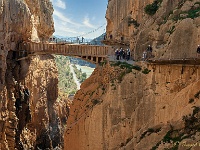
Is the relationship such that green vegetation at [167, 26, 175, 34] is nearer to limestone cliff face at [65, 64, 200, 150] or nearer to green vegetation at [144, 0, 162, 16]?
limestone cliff face at [65, 64, 200, 150]

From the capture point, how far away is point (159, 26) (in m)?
21.7

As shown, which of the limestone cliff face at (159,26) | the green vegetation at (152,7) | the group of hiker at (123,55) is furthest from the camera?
the group of hiker at (123,55)

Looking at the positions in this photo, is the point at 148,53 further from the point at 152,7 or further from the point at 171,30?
the point at 152,7

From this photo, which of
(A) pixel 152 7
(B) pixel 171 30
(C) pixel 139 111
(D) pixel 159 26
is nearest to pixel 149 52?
(D) pixel 159 26

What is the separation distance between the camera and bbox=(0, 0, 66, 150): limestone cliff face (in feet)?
131

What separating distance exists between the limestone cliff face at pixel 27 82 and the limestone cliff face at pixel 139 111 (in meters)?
17.1

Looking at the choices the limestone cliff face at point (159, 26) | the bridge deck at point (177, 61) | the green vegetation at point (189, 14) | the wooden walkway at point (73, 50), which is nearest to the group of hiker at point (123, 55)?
the limestone cliff face at point (159, 26)

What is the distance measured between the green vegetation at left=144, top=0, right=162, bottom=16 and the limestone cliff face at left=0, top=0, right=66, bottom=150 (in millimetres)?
20712

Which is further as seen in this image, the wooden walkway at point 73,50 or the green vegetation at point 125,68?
the wooden walkway at point 73,50

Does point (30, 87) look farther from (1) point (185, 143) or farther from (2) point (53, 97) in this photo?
(1) point (185, 143)

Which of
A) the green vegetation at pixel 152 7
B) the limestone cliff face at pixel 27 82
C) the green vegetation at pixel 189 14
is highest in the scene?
the green vegetation at pixel 152 7

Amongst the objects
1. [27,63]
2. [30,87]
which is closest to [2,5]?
[27,63]

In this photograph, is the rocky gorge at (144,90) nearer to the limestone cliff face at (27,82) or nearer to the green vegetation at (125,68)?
the green vegetation at (125,68)

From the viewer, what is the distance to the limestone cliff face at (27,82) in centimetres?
3991
